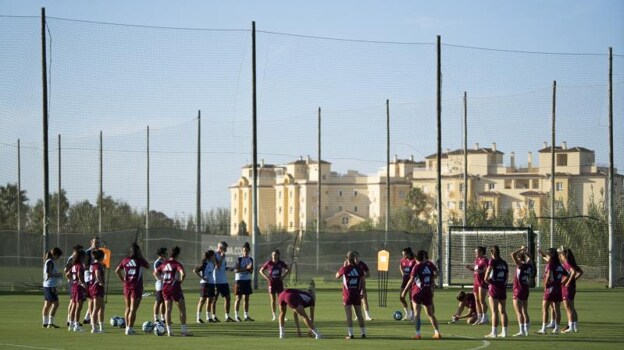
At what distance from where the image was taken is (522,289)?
24.5 meters

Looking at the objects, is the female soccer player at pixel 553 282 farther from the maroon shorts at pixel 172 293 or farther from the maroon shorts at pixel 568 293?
the maroon shorts at pixel 172 293

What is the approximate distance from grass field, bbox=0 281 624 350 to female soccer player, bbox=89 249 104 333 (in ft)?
1.22

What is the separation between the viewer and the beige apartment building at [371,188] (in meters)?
149

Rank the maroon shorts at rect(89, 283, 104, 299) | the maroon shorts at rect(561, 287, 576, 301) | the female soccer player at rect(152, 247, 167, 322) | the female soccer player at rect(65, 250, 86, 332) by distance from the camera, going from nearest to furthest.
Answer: the female soccer player at rect(152, 247, 167, 322), the maroon shorts at rect(89, 283, 104, 299), the maroon shorts at rect(561, 287, 576, 301), the female soccer player at rect(65, 250, 86, 332)

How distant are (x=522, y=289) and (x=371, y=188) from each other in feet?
465

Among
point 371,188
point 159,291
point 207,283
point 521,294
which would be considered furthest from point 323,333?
point 371,188

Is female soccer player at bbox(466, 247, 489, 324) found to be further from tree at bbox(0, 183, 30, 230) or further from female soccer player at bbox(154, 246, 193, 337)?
tree at bbox(0, 183, 30, 230)

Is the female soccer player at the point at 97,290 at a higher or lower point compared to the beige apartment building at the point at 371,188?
lower

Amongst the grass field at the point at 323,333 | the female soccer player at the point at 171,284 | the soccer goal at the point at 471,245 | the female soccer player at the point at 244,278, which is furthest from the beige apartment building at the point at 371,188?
the female soccer player at the point at 171,284

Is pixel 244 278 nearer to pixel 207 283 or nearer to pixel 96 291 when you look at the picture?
pixel 207 283

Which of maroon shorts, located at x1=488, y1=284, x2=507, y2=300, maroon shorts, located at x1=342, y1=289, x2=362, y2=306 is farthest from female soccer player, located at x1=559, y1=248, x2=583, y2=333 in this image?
maroon shorts, located at x1=342, y1=289, x2=362, y2=306

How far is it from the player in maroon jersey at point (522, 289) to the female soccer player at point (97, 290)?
9045 millimetres

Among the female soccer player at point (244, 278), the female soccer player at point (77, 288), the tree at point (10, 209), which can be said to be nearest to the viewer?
the female soccer player at point (77, 288)

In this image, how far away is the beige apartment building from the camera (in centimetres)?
14862
